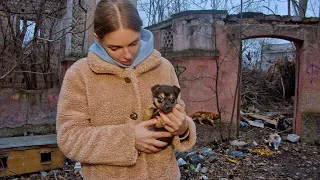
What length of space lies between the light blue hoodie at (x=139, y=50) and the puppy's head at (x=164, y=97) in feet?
0.60

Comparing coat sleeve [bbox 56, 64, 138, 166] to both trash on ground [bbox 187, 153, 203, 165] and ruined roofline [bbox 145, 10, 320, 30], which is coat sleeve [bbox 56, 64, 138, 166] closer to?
trash on ground [bbox 187, 153, 203, 165]

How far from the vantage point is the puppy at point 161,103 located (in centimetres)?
128

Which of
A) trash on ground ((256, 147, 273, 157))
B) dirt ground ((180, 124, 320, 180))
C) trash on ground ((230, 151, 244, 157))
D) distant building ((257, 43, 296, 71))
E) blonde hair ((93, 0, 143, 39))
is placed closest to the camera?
blonde hair ((93, 0, 143, 39))

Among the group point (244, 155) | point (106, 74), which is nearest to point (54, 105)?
point (244, 155)

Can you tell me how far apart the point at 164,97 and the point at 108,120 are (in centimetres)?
30

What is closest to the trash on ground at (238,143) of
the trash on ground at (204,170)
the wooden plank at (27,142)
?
the trash on ground at (204,170)

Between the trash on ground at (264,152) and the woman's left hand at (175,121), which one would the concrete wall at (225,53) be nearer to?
the trash on ground at (264,152)

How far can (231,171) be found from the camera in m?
5.01

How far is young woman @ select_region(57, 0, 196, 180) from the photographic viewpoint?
1.23 meters

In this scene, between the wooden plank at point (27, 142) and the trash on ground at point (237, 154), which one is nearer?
the wooden plank at point (27, 142)

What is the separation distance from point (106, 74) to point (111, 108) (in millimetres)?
177

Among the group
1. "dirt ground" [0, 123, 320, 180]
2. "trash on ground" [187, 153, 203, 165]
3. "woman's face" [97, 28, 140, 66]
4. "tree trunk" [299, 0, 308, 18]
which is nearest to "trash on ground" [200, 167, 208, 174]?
"dirt ground" [0, 123, 320, 180]

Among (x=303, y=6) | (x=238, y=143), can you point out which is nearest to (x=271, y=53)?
(x=303, y=6)

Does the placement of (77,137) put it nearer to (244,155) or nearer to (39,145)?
(39,145)
